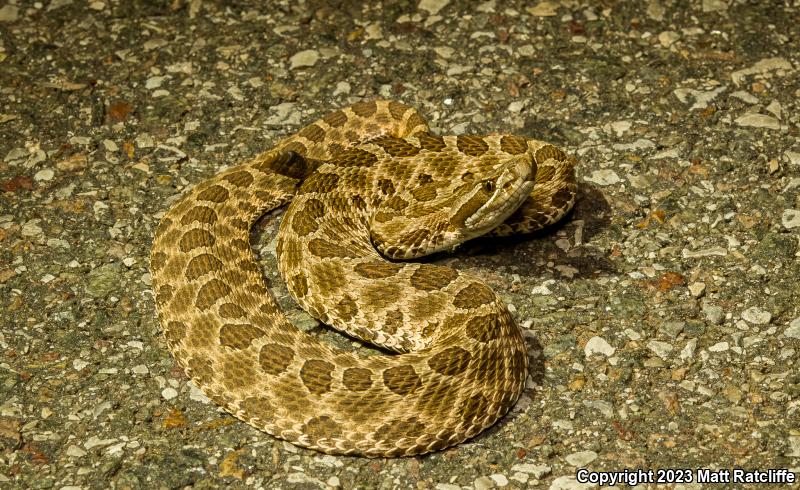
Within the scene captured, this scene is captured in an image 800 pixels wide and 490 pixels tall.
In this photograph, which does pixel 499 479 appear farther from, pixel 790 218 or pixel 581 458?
pixel 790 218

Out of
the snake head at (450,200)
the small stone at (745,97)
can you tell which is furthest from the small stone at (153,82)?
the small stone at (745,97)

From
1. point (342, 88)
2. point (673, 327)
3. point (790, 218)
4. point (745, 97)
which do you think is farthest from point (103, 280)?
point (745, 97)

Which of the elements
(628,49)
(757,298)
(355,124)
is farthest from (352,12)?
(757,298)

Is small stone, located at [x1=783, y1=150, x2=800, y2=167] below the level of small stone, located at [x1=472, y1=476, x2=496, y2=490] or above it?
above

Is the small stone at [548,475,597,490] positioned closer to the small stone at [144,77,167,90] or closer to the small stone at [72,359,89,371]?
the small stone at [72,359,89,371]

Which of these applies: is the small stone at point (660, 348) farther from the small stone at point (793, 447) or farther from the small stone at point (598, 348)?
the small stone at point (793, 447)

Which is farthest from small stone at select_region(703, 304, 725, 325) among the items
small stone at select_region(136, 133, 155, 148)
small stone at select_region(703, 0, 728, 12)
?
small stone at select_region(136, 133, 155, 148)
